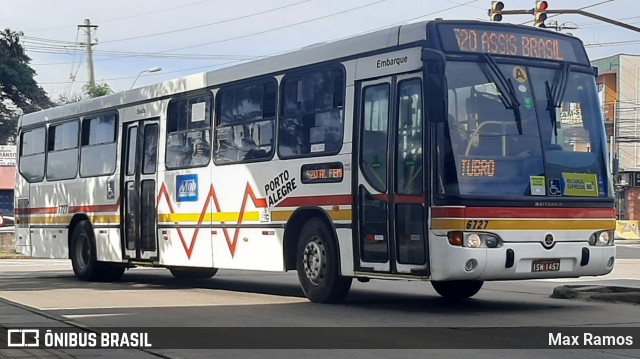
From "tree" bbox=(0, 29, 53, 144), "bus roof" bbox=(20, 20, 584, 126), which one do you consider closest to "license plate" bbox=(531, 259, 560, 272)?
"bus roof" bbox=(20, 20, 584, 126)

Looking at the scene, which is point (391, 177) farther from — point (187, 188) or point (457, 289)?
point (187, 188)

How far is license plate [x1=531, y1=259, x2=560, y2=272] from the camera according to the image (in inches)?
486

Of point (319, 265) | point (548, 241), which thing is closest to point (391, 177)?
point (319, 265)

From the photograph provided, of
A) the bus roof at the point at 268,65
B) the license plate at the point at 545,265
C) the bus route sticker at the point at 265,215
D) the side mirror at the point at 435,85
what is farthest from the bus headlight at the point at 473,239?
the bus route sticker at the point at 265,215

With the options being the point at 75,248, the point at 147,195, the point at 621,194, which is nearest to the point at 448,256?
the point at 147,195

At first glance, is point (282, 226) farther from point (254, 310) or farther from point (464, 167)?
point (464, 167)

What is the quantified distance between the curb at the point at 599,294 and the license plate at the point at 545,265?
254cm

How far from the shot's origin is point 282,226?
48.2 feet

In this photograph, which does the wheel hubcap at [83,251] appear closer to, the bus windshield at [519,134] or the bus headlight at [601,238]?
the bus windshield at [519,134]

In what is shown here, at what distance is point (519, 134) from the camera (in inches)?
492

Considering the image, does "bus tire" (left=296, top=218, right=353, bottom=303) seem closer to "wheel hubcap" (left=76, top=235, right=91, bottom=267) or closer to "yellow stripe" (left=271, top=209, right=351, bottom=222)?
"yellow stripe" (left=271, top=209, right=351, bottom=222)

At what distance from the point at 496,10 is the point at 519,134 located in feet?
37.8

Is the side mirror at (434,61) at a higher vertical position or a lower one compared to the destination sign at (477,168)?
higher

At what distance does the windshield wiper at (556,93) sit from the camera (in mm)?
12805
